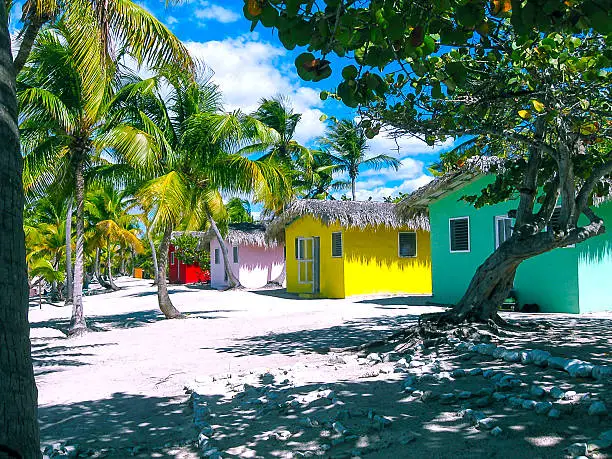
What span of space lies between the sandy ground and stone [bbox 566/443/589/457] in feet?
0.40

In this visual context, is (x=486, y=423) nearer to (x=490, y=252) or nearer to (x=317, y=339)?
(x=317, y=339)

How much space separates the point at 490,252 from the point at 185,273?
28.6 m

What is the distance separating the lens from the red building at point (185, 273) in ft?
128

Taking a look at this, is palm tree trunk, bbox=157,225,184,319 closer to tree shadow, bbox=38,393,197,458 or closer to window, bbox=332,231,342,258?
window, bbox=332,231,342,258

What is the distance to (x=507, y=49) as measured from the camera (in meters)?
6.61

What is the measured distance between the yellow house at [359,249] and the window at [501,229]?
549cm

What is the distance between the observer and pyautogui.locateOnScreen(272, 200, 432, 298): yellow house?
1953 centimetres

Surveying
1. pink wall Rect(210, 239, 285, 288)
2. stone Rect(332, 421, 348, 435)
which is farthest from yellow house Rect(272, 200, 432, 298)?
stone Rect(332, 421, 348, 435)

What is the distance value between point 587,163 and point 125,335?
9.68 m

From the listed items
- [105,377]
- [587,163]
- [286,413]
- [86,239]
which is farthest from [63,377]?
[86,239]

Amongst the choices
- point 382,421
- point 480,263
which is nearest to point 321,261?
point 480,263

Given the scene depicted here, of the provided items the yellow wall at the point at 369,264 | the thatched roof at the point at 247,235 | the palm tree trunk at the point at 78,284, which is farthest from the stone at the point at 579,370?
the thatched roof at the point at 247,235

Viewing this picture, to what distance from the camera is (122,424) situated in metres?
5.43

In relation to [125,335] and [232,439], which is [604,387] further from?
[125,335]
